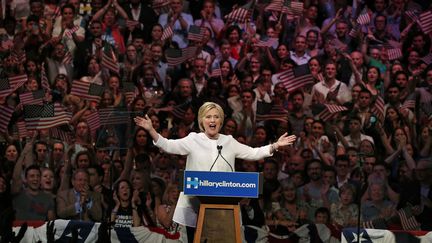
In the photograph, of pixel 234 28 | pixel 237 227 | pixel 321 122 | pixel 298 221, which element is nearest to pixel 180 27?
pixel 234 28

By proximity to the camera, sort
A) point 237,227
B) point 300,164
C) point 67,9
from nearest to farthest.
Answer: point 237,227, point 300,164, point 67,9

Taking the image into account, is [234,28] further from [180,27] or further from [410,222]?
[410,222]

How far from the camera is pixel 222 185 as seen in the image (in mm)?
7320

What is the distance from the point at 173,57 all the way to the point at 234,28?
0.86 meters

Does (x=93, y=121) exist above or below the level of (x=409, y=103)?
below

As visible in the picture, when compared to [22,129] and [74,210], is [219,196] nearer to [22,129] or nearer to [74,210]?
[74,210]

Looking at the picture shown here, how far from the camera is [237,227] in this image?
7379 millimetres

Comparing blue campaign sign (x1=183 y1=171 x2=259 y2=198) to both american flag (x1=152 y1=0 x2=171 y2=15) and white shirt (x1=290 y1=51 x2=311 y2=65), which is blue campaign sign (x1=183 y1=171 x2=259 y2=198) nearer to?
white shirt (x1=290 y1=51 x2=311 y2=65)

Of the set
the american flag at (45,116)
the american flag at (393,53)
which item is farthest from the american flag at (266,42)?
the american flag at (45,116)

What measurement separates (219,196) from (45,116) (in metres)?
4.18

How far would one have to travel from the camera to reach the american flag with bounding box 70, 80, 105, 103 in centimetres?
1161

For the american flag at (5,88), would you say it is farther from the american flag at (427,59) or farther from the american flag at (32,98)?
the american flag at (427,59)

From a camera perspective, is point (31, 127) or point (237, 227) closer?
point (237, 227)

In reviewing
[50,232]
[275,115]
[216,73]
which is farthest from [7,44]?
[50,232]
